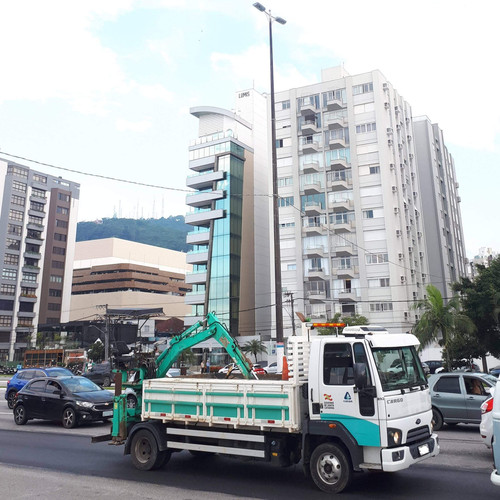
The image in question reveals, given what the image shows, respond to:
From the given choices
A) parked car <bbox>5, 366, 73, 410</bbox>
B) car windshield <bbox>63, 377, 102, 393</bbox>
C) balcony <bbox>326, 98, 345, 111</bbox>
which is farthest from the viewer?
balcony <bbox>326, 98, 345, 111</bbox>

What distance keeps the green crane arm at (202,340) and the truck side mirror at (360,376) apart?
272 centimetres

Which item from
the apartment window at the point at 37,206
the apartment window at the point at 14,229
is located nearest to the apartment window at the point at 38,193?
the apartment window at the point at 37,206

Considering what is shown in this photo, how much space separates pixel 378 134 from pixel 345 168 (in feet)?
18.2

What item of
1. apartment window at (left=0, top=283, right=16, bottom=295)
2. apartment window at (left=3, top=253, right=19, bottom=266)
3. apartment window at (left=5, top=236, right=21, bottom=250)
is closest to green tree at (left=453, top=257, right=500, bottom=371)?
apartment window at (left=0, top=283, right=16, bottom=295)

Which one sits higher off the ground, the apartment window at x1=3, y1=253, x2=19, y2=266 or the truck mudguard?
the apartment window at x1=3, y1=253, x2=19, y2=266

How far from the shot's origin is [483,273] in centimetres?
2900

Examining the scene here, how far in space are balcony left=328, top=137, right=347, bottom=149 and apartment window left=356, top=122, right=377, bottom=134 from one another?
2.17 metres

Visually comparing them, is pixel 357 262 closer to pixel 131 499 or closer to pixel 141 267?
pixel 131 499

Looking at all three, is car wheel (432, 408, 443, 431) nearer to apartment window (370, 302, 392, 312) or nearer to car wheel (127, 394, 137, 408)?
car wheel (127, 394, 137, 408)

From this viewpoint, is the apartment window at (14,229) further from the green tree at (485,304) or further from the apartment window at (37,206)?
the green tree at (485,304)

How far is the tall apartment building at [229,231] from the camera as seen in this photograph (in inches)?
2618

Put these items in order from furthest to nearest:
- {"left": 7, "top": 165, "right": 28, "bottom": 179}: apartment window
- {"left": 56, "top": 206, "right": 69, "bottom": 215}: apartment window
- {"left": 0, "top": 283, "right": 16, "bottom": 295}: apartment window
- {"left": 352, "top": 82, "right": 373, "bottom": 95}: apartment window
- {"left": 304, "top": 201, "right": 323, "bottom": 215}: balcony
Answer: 1. {"left": 56, "top": 206, "right": 69, "bottom": 215}: apartment window
2. {"left": 7, "top": 165, "right": 28, "bottom": 179}: apartment window
3. {"left": 0, "top": 283, "right": 16, "bottom": 295}: apartment window
4. {"left": 352, "top": 82, "right": 373, "bottom": 95}: apartment window
5. {"left": 304, "top": 201, "right": 323, "bottom": 215}: balcony

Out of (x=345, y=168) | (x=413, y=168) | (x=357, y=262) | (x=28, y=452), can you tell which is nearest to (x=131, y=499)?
(x=28, y=452)

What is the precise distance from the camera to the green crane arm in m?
9.51
